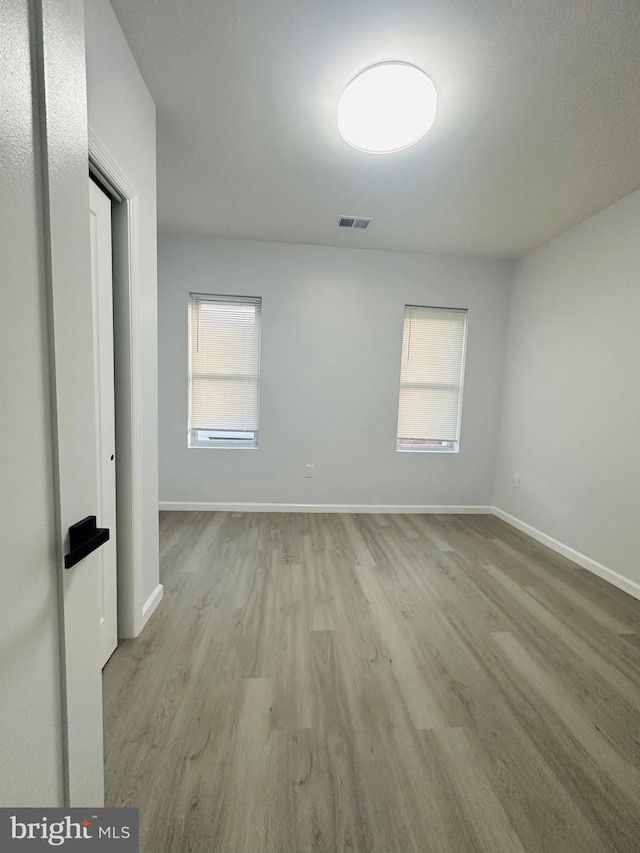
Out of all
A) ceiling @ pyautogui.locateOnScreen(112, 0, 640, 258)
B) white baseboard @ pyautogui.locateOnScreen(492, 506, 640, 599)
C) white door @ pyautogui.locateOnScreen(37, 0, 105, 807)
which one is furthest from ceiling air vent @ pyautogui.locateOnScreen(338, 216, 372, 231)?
white baseboard @ pyautogui.locateOnScreen(492, 506, 640, 599)

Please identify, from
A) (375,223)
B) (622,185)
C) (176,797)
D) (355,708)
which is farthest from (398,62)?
(176,797)

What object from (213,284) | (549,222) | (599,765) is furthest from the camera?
(213,284)

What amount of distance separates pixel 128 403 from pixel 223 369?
192cm

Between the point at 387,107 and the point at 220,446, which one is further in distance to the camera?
the point at 220,446

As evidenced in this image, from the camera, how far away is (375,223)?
292cm

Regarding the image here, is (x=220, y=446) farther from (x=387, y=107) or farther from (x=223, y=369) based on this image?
(x=387, y=107)

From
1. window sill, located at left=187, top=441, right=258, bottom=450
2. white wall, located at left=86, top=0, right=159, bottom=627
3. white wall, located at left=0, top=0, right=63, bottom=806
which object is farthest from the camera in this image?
window sill, located at left=187, top=441, right=258, bottom=450

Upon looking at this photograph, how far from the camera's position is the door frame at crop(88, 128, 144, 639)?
1.59 meters

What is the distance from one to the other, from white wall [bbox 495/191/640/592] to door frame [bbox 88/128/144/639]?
10.6ft

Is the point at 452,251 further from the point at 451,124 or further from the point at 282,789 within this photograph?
the point at 282,789

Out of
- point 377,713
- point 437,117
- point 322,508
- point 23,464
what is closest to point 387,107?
point 437,117

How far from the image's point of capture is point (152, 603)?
1.93 m

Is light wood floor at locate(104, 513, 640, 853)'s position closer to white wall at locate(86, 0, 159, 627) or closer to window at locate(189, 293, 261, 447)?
white wall at locate(86, 0, 159, 627)

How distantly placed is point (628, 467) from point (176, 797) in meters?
3.15
